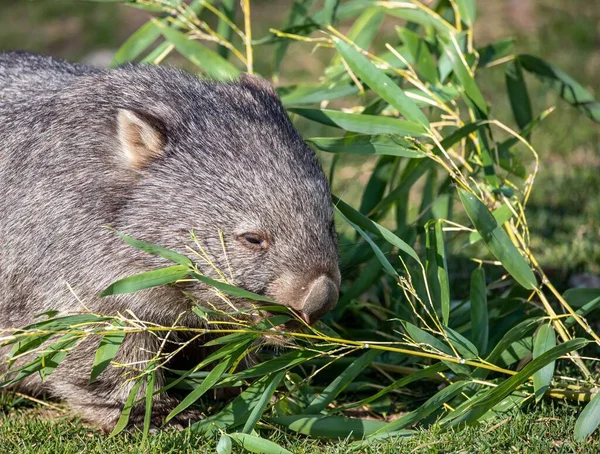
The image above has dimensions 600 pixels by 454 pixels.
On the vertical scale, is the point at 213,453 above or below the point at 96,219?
below

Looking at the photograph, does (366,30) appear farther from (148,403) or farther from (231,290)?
(148,403)

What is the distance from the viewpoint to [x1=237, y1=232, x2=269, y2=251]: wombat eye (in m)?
3.54

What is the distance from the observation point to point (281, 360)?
12.2 feet

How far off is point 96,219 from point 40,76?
1.00 metres

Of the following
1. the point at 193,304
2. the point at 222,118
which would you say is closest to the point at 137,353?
the point at 193,304

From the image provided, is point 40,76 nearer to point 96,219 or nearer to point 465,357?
point 96,219

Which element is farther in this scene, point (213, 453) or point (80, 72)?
point (80, 72)

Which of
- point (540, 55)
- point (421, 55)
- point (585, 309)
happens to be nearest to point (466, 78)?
point (421, 55)

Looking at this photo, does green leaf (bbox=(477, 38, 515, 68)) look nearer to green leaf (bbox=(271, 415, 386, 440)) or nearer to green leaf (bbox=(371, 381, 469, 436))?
green leaf (bbox=(371, 381, 469, 436))

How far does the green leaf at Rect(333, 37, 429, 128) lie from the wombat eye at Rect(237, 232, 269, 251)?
1.01 meters

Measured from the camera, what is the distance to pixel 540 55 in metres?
8.84

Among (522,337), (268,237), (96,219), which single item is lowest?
(522,337)

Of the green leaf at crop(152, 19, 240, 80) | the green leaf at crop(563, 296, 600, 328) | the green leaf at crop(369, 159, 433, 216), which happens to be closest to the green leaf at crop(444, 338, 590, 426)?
the green leaf at crop(563, 296, 600, 328)

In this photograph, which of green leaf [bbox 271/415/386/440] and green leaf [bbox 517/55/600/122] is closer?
green leaf [bbox 271/415/386/440]
